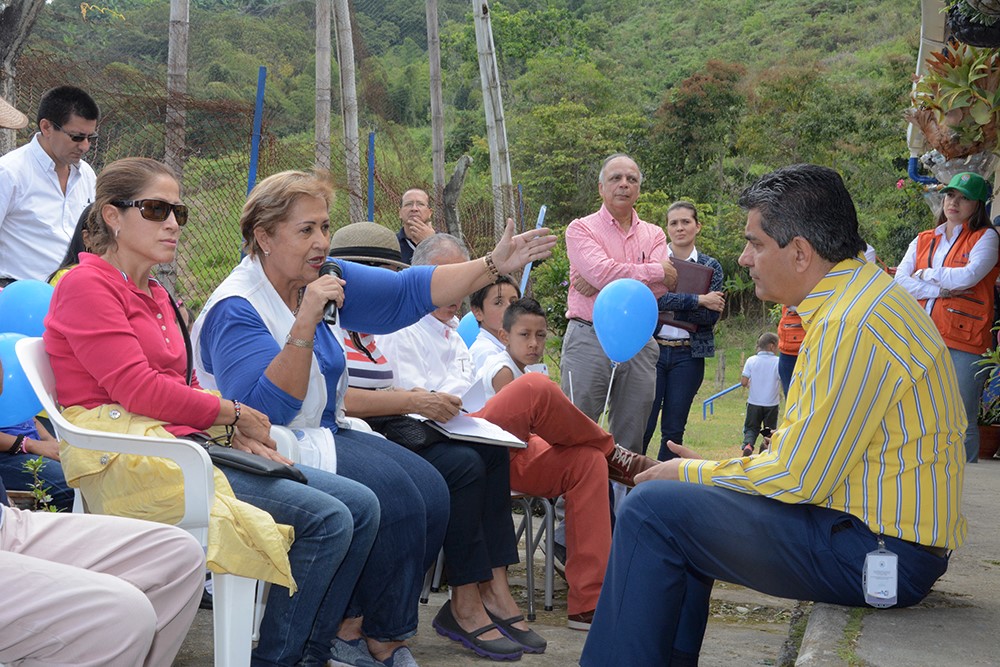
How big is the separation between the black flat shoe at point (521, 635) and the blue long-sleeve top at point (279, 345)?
1060mm

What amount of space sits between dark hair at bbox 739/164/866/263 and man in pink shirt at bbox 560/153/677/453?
2.97 meters

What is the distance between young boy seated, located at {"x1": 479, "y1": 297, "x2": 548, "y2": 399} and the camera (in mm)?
4906

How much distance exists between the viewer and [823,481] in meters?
2.62

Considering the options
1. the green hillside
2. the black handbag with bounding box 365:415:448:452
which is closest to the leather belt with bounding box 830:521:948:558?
the black handbag with bounding box 365:415:448:452

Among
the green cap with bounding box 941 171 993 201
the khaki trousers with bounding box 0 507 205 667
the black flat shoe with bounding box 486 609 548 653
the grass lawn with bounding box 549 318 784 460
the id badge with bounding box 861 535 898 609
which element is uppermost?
the green cap with bounding box 941 171 993 201

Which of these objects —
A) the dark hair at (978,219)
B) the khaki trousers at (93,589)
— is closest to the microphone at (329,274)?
the khaki trousers at (93,589)

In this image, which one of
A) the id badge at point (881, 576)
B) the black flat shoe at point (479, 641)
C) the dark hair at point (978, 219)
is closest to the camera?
the id badge at point (881, 576)

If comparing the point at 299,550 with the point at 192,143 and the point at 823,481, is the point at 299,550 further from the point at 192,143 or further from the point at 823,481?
the point at 192,143

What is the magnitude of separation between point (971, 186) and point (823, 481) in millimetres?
4011

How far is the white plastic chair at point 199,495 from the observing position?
8.85 feet

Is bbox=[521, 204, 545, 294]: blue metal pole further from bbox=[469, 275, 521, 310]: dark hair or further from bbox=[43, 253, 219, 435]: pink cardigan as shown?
bbox=[43, 253, 219, 435]: pink cardigan

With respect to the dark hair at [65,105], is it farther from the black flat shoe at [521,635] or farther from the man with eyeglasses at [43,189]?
the black flat shoe at [521,635]

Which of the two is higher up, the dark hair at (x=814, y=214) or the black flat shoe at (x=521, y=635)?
the dark hair at (x=814, y=214)

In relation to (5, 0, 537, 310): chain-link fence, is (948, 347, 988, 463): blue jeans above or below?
below
